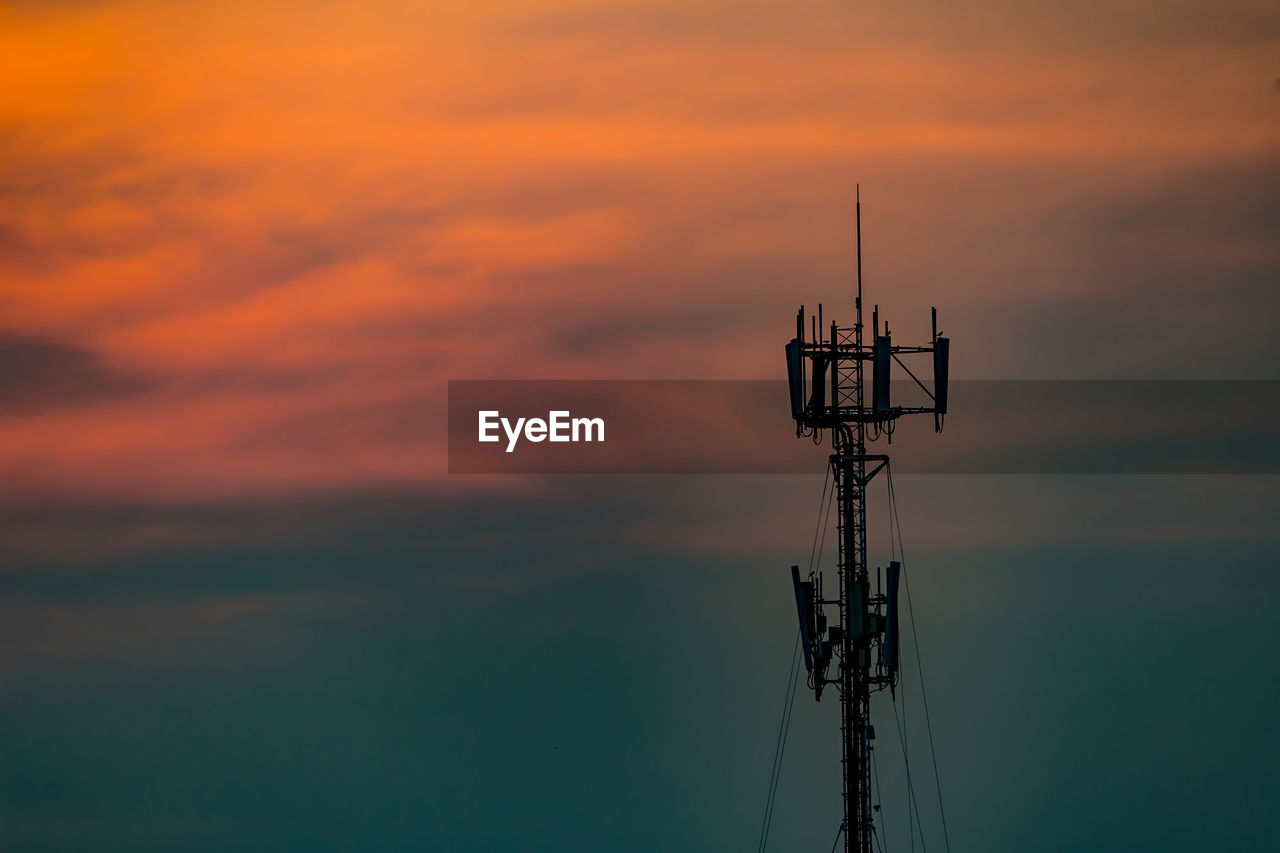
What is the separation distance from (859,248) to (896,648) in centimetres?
1560

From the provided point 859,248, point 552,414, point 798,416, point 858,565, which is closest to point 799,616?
point 858,565

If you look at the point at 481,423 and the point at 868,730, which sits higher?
the point at 481,423

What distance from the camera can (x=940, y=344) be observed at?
71438 mm

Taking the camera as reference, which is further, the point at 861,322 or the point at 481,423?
the point at 481,423

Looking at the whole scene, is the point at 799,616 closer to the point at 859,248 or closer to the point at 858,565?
the point at 858,565

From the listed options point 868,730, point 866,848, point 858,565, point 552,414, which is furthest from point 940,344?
point 552,414

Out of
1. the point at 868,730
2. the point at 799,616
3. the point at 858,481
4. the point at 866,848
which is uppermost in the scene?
the point at 858,481

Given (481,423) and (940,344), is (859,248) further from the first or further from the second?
(481,423)

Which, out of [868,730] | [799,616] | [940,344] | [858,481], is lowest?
[868,730]

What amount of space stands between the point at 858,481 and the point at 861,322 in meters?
6.05

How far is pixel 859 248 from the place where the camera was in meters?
73.4

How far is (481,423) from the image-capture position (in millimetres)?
92750

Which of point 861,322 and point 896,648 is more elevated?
point 861,322

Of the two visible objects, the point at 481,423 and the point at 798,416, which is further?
the point at 481,423
